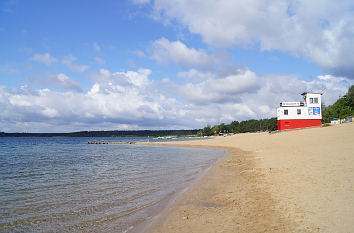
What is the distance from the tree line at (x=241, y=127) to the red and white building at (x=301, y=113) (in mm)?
68165

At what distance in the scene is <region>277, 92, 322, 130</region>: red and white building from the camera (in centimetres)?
4889

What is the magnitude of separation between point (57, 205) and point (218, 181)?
800 centimetres

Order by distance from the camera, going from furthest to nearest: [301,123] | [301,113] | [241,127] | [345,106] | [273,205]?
[241,127] → [345,106] → [301,113] → [301,123] → [273,205]

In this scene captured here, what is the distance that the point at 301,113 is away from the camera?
4916 centimetres

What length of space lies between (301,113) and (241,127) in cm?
11148

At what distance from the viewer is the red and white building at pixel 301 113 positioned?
48.9 m

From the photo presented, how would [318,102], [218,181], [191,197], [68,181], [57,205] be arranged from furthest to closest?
[318,102] → [68,181] → [218,181] → [191,197] → [57,205]

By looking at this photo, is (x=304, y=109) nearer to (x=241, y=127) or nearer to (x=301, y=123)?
(x=301, y=123)

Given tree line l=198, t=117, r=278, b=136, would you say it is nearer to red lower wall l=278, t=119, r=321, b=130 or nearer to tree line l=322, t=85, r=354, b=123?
tree line l=322, t=85, r=354, b=123

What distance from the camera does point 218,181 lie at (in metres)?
12.9

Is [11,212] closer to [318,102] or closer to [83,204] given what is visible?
[83,204]

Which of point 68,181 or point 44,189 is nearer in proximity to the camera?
point 44,189

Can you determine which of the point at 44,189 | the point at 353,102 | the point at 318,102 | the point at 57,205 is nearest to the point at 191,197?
the point at 57,205

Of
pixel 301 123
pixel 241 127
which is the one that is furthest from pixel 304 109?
pixel 241 127
